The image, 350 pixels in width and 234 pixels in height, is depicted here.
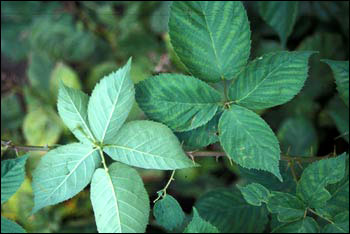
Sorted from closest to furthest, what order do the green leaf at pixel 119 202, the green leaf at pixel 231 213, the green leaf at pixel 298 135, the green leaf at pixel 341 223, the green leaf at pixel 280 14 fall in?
the green leaf at pixel 119 202 → the green leaf at pixel 341 223 → the green leaf at pixel 231 213 → the green leaf at pixel 280 14 → the green leaf at pixel 298 135

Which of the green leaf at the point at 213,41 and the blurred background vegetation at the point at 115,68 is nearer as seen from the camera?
the green leaf at the point at 213,41

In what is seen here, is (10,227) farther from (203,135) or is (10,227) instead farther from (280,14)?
(280,14)

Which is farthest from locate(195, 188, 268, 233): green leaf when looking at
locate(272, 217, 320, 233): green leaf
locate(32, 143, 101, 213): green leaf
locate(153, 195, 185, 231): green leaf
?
locate(32, 143, 101, 213): green leaf

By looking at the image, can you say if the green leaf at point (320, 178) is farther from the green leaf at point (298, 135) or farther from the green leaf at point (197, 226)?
the green leaf at point (298, 135)

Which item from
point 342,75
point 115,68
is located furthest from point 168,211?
point 115,68

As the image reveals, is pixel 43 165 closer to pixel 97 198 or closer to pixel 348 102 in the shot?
pixel 97 198

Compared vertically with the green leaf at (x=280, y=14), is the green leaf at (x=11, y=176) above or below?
below

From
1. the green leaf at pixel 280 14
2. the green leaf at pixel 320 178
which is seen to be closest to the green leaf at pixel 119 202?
the green leaf at pixel 320 178
